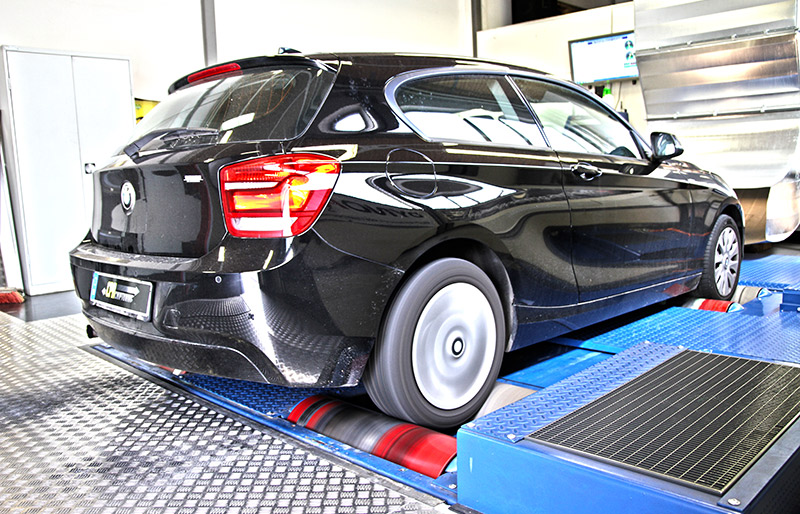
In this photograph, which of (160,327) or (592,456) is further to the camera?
(160,327)

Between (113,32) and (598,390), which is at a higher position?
(113,32)

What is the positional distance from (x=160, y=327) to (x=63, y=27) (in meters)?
6.36

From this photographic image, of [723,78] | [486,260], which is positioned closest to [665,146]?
[486,260]

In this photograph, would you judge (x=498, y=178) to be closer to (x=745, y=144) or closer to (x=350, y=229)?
(x=350, y=229)

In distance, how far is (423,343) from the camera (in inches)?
84.1

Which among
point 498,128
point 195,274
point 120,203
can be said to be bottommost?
point 195,274

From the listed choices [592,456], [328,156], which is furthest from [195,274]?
[592,456]

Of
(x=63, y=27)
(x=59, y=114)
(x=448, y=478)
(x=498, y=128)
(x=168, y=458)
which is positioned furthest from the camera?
(x=63, y=27)

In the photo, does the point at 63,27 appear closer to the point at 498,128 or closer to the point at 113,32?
the point at 113,32

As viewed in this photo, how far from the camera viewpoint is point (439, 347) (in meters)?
2.20

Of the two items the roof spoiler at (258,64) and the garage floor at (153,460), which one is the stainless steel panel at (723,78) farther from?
the garage floor at (153,460)

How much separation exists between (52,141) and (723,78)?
20.7 ft

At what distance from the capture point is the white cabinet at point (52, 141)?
20.8 ft

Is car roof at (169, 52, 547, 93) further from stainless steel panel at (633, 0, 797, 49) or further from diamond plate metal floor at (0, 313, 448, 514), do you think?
stainless steel panel at (633, 0, 797, 49)
